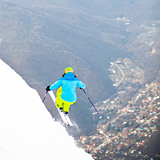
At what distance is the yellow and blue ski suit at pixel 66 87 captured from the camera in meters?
4.57

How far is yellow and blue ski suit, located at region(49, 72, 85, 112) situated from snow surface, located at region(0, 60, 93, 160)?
0.58 metres

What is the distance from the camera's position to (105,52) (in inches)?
1635

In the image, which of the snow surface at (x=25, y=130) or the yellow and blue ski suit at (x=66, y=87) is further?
the yellow and blue ski suit at (x=66, y=87)

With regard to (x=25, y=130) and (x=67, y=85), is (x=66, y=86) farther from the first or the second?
(x=25, y=130)

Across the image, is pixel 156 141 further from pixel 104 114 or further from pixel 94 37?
pixel 94 37

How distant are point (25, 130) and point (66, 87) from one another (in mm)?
1423

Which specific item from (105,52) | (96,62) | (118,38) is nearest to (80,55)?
(96,62)

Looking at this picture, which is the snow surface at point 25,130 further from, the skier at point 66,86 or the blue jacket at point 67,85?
the blue jacket at point 67,85

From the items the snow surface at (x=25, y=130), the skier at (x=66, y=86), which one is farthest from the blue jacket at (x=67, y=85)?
the snow surface at (x=25, y=130)

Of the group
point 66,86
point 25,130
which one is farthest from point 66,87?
point 25,130

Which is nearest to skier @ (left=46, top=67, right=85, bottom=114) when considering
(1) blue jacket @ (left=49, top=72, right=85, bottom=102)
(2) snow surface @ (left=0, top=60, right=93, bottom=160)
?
(1) blue jacket @ (left=49, top=72, right=85, bottom=102)

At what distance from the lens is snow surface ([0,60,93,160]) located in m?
3.28

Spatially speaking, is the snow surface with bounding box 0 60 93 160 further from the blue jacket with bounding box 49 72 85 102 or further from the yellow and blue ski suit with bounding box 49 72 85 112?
the blue jacket with bounding box 49 72 85 102

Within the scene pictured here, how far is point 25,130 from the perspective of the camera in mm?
3789
